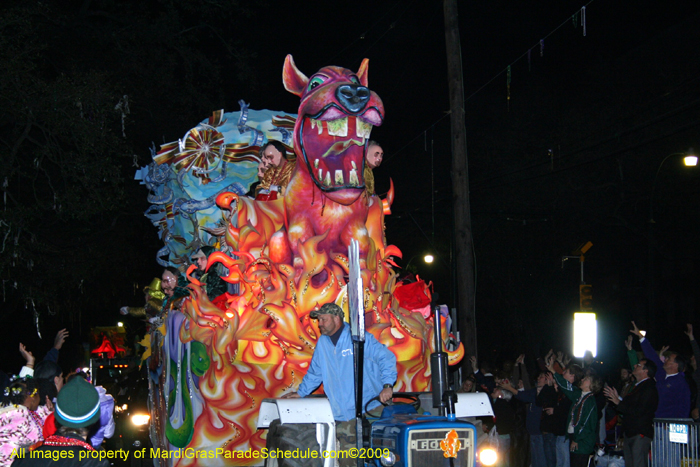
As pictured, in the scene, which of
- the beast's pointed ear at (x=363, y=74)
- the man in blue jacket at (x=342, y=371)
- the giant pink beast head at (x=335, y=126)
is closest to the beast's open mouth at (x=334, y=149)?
the giant pink beast head at (x=335, y=126)

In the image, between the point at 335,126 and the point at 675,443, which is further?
the point at 675,443

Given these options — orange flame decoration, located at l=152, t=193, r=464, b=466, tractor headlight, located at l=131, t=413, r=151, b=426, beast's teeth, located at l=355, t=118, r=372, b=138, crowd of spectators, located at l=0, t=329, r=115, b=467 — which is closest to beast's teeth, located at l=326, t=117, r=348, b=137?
beast's teeth, located at l=355, t=118, r=372, b=138

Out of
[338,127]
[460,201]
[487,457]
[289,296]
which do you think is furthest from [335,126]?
[460,201]

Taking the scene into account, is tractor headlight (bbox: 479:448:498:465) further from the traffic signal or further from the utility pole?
the traffic signal

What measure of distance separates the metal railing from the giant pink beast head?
4666 millimetres

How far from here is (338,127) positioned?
312 inches

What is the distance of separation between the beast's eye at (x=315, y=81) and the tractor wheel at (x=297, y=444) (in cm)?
390

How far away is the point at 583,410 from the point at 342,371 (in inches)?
153

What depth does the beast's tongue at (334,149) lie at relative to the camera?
7.95 m

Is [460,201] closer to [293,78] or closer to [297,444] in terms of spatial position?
[293,78]

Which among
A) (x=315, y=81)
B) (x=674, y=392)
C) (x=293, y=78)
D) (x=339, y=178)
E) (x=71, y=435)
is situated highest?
(x=293, y=78)

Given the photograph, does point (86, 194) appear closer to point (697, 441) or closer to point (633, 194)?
point (697, 441)

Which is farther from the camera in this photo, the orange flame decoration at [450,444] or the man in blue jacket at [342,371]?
the man in blue jacket at [342,371]

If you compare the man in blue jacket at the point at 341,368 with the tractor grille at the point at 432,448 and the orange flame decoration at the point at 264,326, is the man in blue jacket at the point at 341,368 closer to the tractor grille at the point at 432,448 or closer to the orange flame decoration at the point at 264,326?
the tractor grille at the point at 432,448
